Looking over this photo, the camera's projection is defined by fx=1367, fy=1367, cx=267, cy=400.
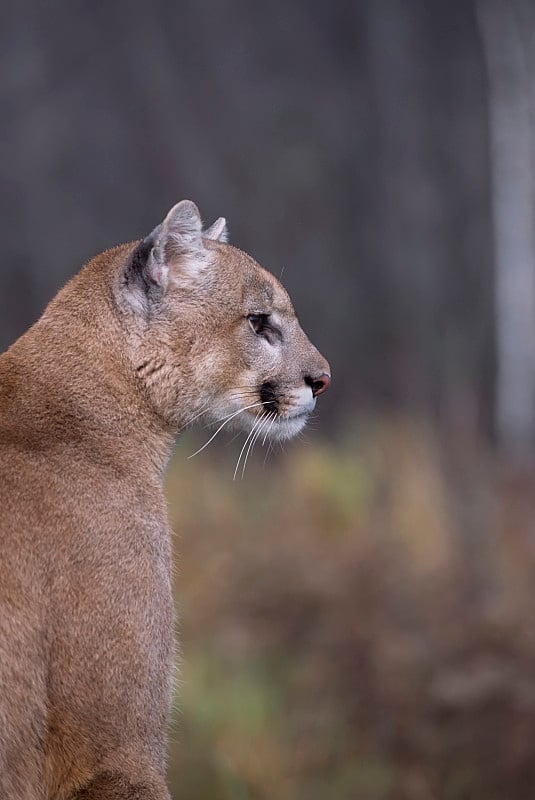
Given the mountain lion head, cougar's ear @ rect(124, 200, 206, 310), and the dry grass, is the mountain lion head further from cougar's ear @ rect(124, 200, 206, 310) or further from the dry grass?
the dry grass

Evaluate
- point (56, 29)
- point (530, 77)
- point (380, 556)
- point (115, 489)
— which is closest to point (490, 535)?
point (380, 556)

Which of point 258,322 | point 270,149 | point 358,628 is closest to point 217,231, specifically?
point 258,322

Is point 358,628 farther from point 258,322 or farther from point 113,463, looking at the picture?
point 113,463

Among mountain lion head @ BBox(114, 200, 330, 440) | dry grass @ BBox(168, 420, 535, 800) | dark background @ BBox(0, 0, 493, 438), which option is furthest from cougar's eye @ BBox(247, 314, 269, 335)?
dark background @ BBox(0, 0, 493, 438)

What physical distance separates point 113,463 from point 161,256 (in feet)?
3.13

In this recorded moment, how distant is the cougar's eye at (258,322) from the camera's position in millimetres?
6245

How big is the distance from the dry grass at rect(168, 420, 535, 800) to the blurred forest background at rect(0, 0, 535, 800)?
24mm

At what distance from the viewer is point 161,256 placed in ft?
19.8

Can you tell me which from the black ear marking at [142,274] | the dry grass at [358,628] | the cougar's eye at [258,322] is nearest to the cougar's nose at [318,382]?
the cougar's eye at [258,322]

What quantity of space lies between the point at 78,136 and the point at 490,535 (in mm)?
12007

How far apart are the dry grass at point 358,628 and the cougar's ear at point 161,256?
418 centimetres

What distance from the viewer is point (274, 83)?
2278 cm

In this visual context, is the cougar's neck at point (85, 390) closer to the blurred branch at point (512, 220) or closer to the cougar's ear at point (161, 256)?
the cougar's ear at point (161, 256)

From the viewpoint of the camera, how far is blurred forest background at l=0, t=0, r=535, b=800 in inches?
400
